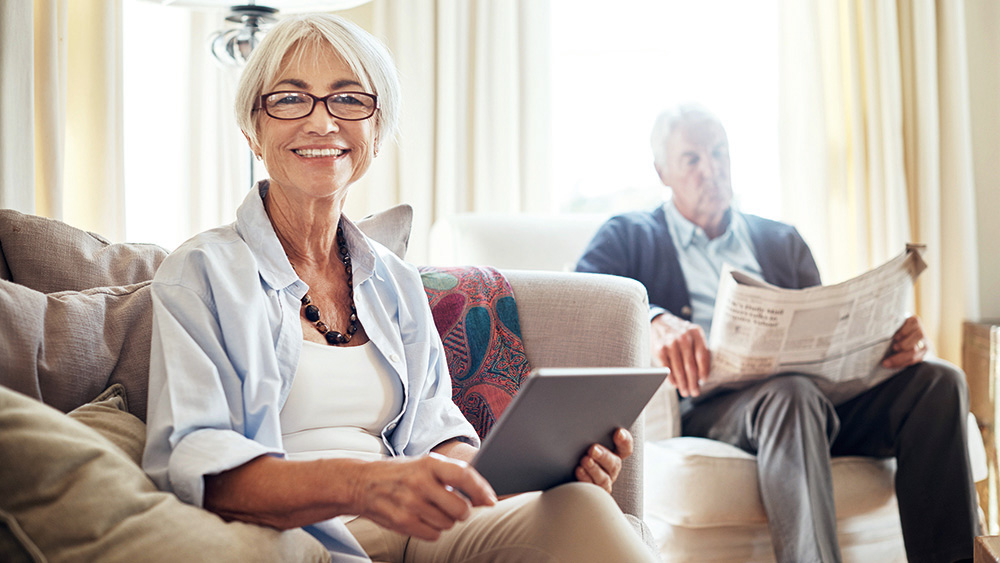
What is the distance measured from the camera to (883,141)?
2.80 metres

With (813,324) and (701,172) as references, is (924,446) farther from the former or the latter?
(701,172)

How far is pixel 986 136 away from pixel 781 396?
1.81 meters

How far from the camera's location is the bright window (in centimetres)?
299

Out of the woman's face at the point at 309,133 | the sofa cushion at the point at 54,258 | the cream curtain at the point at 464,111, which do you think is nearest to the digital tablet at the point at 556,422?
the woman's face at the point at 309,133

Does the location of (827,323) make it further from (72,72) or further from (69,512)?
(72,72)

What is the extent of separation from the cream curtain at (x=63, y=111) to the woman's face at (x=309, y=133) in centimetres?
64

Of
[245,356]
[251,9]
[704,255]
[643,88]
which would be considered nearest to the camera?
[245,356]

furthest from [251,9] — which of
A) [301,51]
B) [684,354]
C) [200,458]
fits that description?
[200,458]

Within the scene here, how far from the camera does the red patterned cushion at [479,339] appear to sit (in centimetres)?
128

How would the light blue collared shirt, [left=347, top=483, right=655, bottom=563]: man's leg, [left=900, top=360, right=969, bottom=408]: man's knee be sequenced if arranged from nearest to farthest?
[left=347, top=483, right=655, bottom=563]: man's leg < [left=900, top=360, right=969, bottom=408]: man's knee < the light blue collared shirt

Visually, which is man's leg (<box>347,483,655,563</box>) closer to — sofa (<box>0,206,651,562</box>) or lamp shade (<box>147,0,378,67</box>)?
sofa (<box>0,206,651,562</box>)

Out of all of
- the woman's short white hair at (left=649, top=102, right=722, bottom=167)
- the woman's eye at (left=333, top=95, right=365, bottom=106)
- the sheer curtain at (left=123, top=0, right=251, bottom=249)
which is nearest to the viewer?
the woman's eye at (left=333, top=95, right=365, bottom=106)

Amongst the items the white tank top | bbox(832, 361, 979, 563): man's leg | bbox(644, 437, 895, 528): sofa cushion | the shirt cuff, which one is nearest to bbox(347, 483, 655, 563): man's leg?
the white tank top

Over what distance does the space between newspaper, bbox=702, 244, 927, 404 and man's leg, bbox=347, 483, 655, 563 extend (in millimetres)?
772
